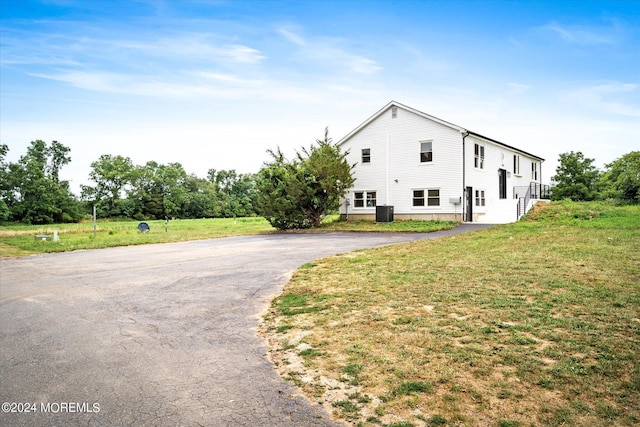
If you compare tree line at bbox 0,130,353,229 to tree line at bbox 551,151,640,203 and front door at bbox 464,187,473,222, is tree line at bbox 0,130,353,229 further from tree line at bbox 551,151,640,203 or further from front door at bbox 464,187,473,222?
tree line at bbox 551,151,640,203

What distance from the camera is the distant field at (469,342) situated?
117 inches

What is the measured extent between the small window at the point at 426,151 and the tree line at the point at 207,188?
5305 millimetres

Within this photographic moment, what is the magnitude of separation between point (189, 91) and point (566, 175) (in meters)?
44.3

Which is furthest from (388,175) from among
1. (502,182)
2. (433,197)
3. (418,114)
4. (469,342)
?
(469,342)

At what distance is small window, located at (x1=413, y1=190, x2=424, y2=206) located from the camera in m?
27.6

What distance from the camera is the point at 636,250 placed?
9.68 metres

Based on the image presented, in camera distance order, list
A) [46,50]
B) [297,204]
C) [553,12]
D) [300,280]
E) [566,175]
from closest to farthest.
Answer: [300,280]
[553,12]
[46,50]
[297,204]
[566,175]

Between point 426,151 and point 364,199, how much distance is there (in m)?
5.80

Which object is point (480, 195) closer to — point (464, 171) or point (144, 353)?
point (464, 171)

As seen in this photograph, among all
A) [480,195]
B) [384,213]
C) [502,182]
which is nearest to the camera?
[384,213]

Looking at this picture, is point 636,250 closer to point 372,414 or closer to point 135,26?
point 372,414

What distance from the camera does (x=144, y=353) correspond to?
448cm

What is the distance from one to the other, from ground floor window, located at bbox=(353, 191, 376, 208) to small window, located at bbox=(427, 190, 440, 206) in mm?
4160

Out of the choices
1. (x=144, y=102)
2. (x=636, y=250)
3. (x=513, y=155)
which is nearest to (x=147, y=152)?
(x=144, y=102)
